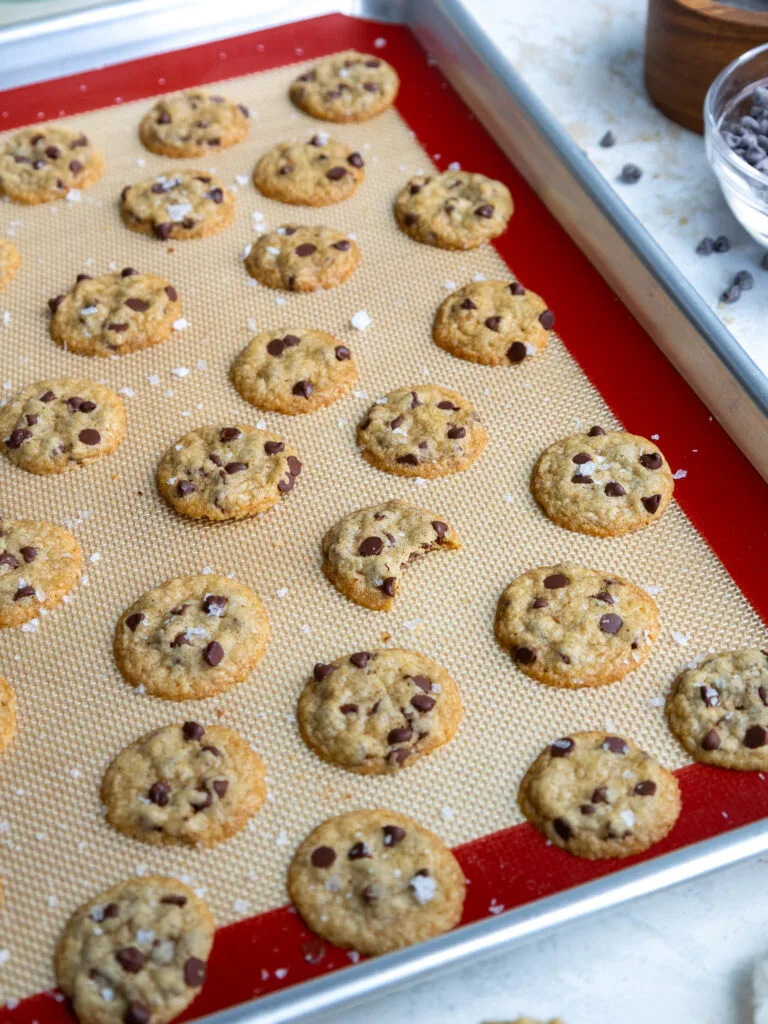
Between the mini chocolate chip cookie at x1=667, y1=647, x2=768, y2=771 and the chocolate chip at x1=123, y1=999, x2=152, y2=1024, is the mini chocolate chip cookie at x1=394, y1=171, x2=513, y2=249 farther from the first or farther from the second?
the chocolate chip at x1=123, y1=999, x2=152, y2=1024

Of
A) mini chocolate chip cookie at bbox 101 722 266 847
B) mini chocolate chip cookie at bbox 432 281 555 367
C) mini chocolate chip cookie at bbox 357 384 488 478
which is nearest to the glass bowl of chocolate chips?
mini chocolate chip cookie at bbox 432 281 555 367

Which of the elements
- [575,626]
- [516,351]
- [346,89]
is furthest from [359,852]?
[346,89]

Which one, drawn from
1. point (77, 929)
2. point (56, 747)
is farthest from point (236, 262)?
point (77, 929)

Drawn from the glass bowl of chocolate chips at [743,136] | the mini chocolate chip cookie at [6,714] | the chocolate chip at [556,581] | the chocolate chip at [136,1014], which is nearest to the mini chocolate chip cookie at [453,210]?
the glass bowl of chocolate chips at [743,136]

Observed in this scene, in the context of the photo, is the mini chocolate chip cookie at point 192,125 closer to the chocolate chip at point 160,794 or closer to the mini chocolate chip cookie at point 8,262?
the mini chocolate chip cookie at point 8,262

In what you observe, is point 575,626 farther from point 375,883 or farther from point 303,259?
point 303,259

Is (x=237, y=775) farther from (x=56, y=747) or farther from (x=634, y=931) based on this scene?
(x=634, y=931)
